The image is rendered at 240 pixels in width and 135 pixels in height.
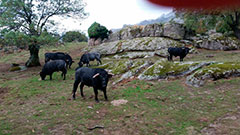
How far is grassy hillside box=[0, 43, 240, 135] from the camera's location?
4688mm

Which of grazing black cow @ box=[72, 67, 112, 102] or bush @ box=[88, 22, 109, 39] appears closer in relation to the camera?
grazing black cow @ box=[72, 67, 112, 102]

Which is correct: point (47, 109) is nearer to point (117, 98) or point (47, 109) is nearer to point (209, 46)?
point (117, 98)

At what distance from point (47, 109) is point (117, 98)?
295 centimetres

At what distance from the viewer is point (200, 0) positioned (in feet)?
4.88

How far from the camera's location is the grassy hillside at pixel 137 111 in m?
4.69

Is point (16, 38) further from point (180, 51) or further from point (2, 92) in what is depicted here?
point (180, 51)

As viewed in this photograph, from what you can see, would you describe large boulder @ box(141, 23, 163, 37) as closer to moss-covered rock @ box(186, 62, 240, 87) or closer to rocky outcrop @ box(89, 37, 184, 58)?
rocky outcrop @ box(89, 37, 184, 58)

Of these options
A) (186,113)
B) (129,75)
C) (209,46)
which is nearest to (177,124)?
(186,113)

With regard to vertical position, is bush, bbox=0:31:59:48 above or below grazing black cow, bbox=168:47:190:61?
above

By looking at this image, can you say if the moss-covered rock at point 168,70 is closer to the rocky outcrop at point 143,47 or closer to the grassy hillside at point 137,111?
the grassy hillside at point 137,111

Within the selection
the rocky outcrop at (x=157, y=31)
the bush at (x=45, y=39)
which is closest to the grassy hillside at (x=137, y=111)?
the bush at (x=45, y=39)

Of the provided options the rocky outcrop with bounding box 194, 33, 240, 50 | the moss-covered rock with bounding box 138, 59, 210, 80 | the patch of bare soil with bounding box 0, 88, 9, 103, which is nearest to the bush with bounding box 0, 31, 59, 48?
the patch of bare soil with bounding box 0, 88, 9, 103

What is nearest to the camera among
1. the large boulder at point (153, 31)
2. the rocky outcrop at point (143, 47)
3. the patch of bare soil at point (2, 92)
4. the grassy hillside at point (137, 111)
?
the grassy hillside at point (137, 111)

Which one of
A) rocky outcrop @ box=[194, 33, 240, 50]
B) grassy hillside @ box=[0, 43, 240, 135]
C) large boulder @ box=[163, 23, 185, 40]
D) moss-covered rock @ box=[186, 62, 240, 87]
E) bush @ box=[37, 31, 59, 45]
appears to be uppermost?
large boulder @ box=[163, 23, 185, 40]
